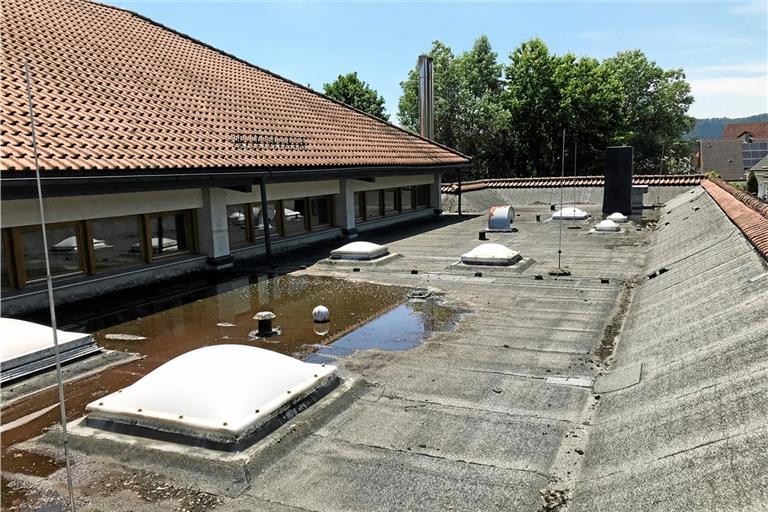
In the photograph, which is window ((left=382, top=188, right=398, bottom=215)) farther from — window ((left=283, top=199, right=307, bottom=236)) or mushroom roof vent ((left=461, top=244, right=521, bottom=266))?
mushroom roof vent ((left=461, top=244, right=521, bottom=266))

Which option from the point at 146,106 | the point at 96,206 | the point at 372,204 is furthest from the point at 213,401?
the point at 372,204

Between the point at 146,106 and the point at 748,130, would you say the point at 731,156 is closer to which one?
the point at 748,130

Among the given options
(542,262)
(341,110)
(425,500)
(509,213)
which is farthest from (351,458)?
(341,110)

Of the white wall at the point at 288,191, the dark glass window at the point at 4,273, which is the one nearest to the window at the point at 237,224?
the white wall at the point at 288,191

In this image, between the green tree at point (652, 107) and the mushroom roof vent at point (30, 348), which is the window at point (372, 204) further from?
the green tree at point (652, 107)

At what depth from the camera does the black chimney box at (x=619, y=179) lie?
26.2m

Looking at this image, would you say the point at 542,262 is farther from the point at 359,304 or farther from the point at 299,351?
the point at 299,351

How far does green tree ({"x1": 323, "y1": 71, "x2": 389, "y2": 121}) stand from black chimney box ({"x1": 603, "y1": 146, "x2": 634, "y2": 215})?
32.0 m

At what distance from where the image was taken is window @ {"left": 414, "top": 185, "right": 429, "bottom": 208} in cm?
2854

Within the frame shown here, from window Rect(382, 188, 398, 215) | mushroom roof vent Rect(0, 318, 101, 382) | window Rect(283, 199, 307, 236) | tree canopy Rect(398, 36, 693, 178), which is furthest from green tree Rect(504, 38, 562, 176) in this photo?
mushroom roof vent Rect(0, 318, 101, 382)

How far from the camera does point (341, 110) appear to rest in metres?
26.5

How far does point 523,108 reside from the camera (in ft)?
162

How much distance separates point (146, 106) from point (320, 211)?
23.3ft

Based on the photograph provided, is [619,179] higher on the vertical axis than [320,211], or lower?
higher
